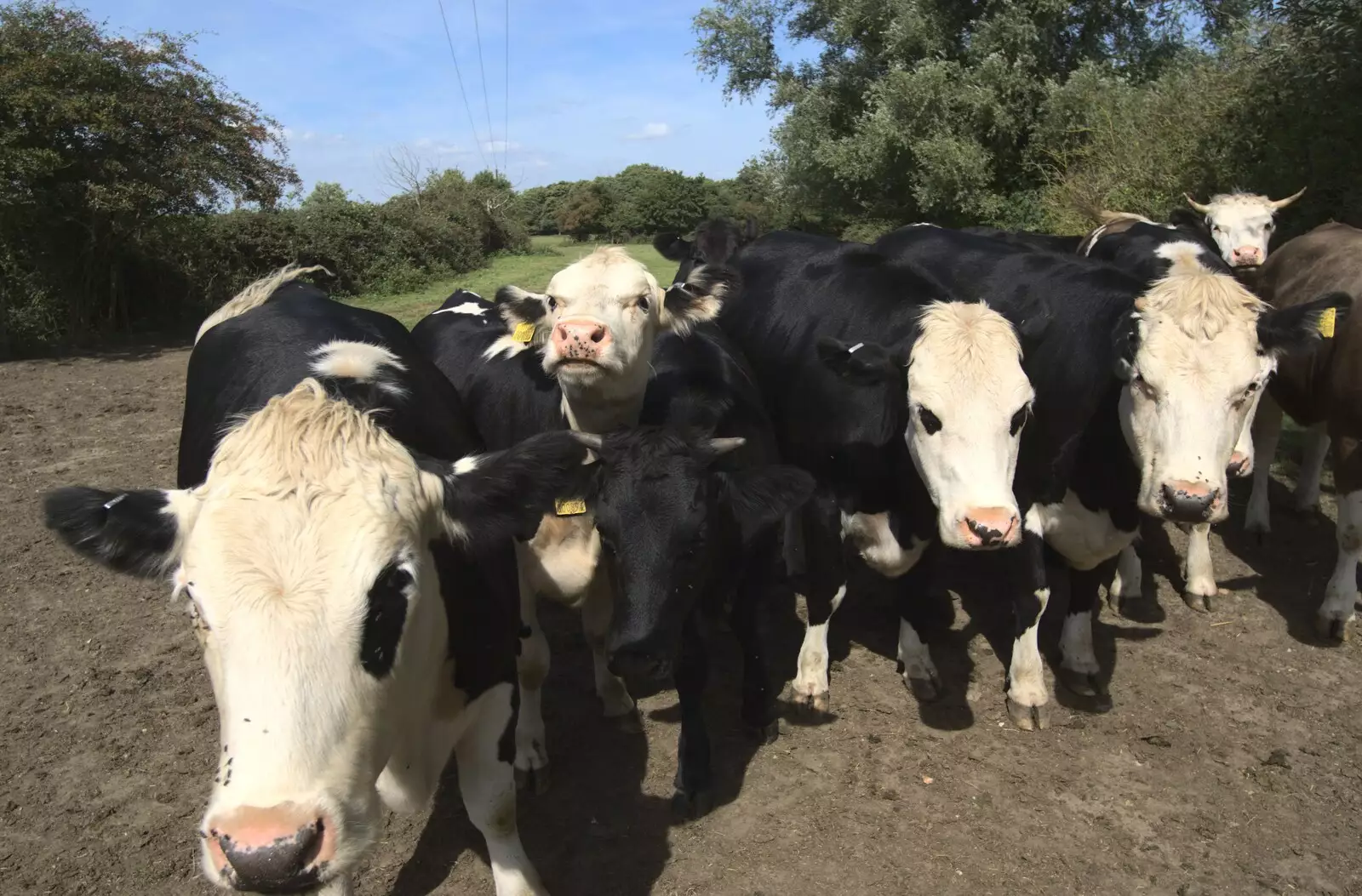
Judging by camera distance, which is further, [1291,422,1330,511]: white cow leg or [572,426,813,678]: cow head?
[1291,422,1330,511]: white cow leg

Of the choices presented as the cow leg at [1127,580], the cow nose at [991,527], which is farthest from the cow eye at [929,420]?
the cow leg at [1127,580]

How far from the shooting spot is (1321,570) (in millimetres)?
5875

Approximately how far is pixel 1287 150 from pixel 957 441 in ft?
40.3

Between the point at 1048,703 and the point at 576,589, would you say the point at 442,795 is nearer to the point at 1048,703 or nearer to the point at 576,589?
the point at 576,589

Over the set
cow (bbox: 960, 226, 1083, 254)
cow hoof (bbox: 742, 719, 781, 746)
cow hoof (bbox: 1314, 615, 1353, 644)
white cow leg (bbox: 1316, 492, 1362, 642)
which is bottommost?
cow hoof (bbox: 742, 719, 781, 746)

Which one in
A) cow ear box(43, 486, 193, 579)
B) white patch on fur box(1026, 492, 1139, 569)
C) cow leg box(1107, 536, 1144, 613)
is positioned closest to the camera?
cow ear box(43, 486, 193, 579)

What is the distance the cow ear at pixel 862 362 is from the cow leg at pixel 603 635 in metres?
1.40

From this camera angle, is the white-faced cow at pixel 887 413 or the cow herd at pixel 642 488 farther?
the white-faced cow at pixel 887 413

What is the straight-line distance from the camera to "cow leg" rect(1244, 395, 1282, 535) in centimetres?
641

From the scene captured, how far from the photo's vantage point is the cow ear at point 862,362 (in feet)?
13.0

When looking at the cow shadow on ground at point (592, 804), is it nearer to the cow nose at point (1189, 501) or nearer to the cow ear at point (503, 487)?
the cow ear at point (503, 487)

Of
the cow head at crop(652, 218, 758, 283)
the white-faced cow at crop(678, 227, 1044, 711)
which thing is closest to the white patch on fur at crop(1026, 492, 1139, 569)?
the white-faced cow at crop(678, 227, 1044, 711)

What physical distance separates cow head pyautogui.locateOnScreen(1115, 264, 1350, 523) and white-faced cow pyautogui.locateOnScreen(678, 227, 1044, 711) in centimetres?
54

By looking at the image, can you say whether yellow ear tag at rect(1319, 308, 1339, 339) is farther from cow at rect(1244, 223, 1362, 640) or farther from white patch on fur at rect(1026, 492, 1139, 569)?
white patch on fur at rect(1026, 492, 1139, 569)
